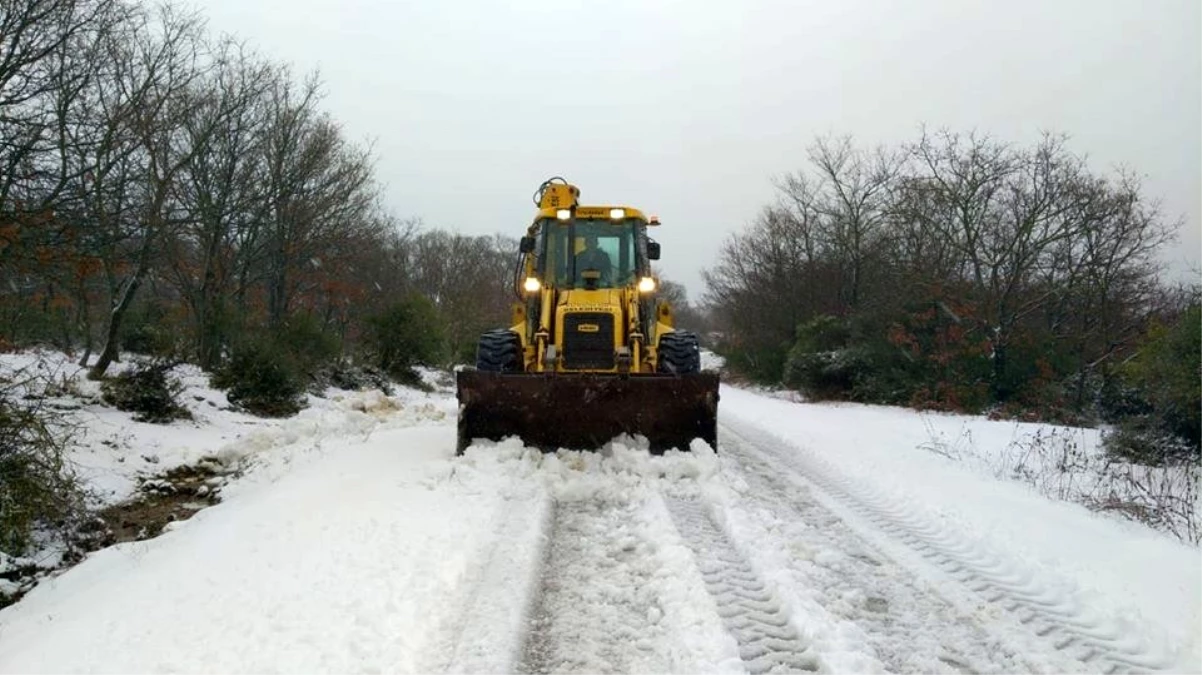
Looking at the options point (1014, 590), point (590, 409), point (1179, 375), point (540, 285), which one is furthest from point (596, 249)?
point (1179, 375)

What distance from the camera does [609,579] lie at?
4.50 metres

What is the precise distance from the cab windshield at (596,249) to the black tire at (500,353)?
3.22ft

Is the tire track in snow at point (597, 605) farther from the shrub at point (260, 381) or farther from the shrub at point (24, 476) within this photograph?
the shrub at point (260, 381)

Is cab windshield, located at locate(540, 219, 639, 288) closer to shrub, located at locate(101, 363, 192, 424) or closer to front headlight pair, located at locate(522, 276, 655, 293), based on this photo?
front headlight pair, located at locate(522, 276, 655, 293)

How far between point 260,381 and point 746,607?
10683mm

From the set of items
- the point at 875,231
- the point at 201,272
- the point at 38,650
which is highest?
the point at 875,231

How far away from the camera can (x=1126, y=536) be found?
5578mm

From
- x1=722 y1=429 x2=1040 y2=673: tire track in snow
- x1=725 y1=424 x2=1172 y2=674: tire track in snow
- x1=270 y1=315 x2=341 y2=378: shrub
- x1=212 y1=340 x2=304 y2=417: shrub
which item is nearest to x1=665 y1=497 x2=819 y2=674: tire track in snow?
x1=722 y1=429 x2=1040 y2=673: tire track in snow

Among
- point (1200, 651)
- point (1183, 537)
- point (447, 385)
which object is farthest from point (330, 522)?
point (447, 385)

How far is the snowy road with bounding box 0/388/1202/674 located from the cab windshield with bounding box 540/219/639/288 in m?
2.99

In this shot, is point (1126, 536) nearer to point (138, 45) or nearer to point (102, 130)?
point (102, 130)

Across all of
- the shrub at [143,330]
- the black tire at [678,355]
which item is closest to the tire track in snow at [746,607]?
the black tire at [678,355]

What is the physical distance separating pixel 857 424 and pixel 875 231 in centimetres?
1555

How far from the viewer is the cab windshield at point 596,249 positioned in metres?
9.48
